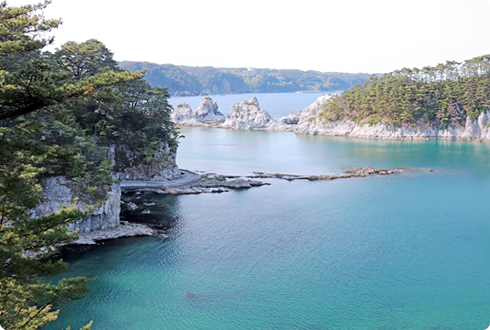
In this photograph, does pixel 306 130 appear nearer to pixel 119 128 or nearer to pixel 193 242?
pixel 119 128

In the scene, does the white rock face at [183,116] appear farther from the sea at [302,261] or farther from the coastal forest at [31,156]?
the coastal forest at [31,156]

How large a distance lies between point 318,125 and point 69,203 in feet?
270

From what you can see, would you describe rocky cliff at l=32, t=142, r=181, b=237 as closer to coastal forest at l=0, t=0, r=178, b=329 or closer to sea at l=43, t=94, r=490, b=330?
sea at l=43, t=94, r=490, b=330

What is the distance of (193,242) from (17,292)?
19580 millimetres

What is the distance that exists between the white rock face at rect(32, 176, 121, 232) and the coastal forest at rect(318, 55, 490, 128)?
71.9 m

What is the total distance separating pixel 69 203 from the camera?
28.6 meters

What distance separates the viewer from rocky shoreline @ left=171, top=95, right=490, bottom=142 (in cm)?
8212

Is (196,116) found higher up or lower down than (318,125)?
higher up

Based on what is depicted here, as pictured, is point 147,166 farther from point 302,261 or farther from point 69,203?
point 302,261

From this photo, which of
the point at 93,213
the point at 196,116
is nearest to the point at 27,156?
the point at 93,213

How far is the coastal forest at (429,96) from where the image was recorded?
3228 inches

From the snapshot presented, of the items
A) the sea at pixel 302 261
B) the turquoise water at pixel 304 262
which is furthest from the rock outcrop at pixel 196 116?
the turquoise water at pixel 304 262

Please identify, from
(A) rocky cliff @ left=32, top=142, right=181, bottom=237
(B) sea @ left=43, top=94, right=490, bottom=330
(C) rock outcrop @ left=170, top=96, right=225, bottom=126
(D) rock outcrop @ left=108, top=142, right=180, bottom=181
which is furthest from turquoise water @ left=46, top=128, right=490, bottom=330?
(C) rock outcrop @ left=170, top=96, right=225, bottom=126

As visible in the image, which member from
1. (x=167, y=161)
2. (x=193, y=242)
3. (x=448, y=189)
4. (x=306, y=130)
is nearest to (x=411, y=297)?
(x=193, y=242)
